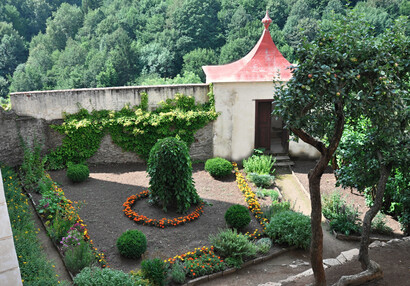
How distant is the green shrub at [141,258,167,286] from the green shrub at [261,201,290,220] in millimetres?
3585

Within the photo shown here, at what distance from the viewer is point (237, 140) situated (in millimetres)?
14031

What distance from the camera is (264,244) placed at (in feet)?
29.8

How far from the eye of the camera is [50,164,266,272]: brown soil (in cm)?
935

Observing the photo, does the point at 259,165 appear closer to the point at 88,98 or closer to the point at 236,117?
the point at 236,117

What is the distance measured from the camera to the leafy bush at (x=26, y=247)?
22.2 feet

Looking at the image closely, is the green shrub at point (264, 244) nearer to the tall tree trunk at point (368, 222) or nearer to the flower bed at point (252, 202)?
the flower bed at point (252, 202)

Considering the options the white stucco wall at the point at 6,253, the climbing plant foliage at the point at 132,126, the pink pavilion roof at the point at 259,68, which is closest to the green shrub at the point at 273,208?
the climbing plant foliage at the point at 132,126

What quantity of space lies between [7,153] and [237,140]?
24.9 ft

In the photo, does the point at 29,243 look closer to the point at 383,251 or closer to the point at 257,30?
the point at 383,251

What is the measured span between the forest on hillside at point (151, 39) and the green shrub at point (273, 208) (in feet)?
73.3

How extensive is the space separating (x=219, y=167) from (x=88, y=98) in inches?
197

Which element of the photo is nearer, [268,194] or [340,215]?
[340,215]

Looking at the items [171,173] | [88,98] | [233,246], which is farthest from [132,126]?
[233,246]

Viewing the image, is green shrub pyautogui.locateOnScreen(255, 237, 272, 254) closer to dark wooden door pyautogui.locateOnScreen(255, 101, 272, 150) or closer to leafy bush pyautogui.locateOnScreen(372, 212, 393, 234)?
leafy bush pyautogui.locateOnScreen(372, 212, 393, 234)
